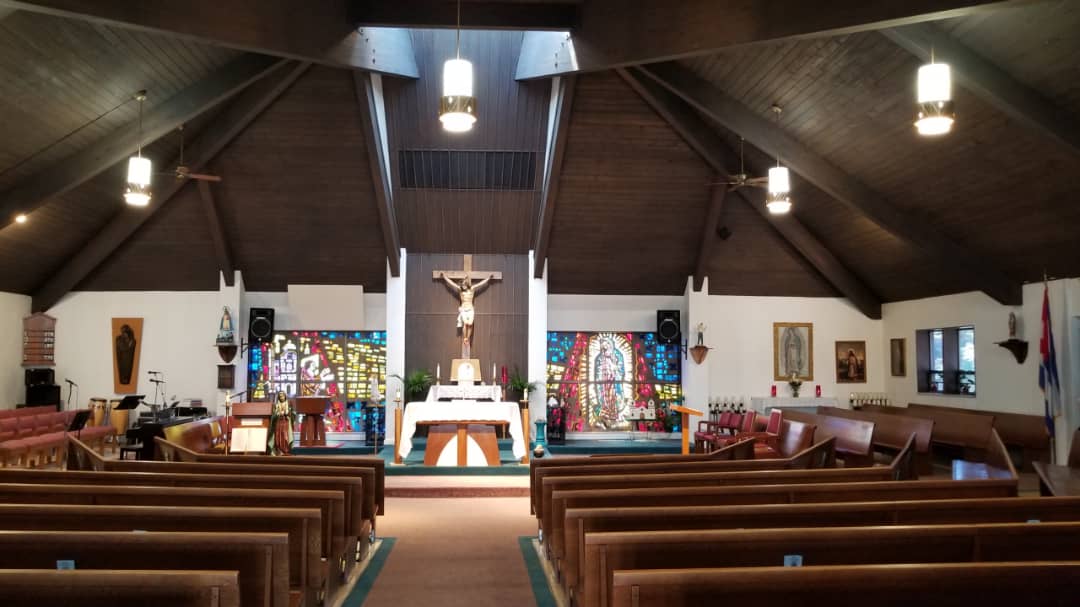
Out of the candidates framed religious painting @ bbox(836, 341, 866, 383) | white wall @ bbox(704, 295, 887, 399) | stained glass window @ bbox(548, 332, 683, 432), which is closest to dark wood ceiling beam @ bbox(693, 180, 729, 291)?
white wall @ bbox(704, 295, 887, 399)

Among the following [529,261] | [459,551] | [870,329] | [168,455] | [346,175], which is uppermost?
[346,175]

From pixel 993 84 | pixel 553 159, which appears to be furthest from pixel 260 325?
pixel 993 84

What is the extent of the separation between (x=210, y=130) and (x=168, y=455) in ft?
19.1

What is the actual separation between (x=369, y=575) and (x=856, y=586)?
3.58 m

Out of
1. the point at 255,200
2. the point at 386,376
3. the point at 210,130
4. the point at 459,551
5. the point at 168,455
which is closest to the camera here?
the point at 459,551

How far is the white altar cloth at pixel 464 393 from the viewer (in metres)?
12.1

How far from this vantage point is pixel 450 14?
8570 millimetres

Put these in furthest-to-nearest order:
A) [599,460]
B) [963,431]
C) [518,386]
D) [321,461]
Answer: [518,386], [963,431], [599,460], [321,461]

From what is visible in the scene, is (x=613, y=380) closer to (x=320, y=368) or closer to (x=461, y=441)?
(x=461, y=441)

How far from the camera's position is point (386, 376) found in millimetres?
13078

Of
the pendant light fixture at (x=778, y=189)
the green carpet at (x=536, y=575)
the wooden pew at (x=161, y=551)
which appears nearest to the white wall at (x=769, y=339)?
the pendant light fixture at (x=778, y=189)

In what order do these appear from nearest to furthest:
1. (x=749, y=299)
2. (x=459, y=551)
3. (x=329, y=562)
→ (x=329, y=562) < (x=459, y=551) < (x=749, y=299)

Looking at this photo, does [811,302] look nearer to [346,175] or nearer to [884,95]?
[884,95]

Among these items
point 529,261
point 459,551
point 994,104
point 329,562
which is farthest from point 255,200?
point 994,104
